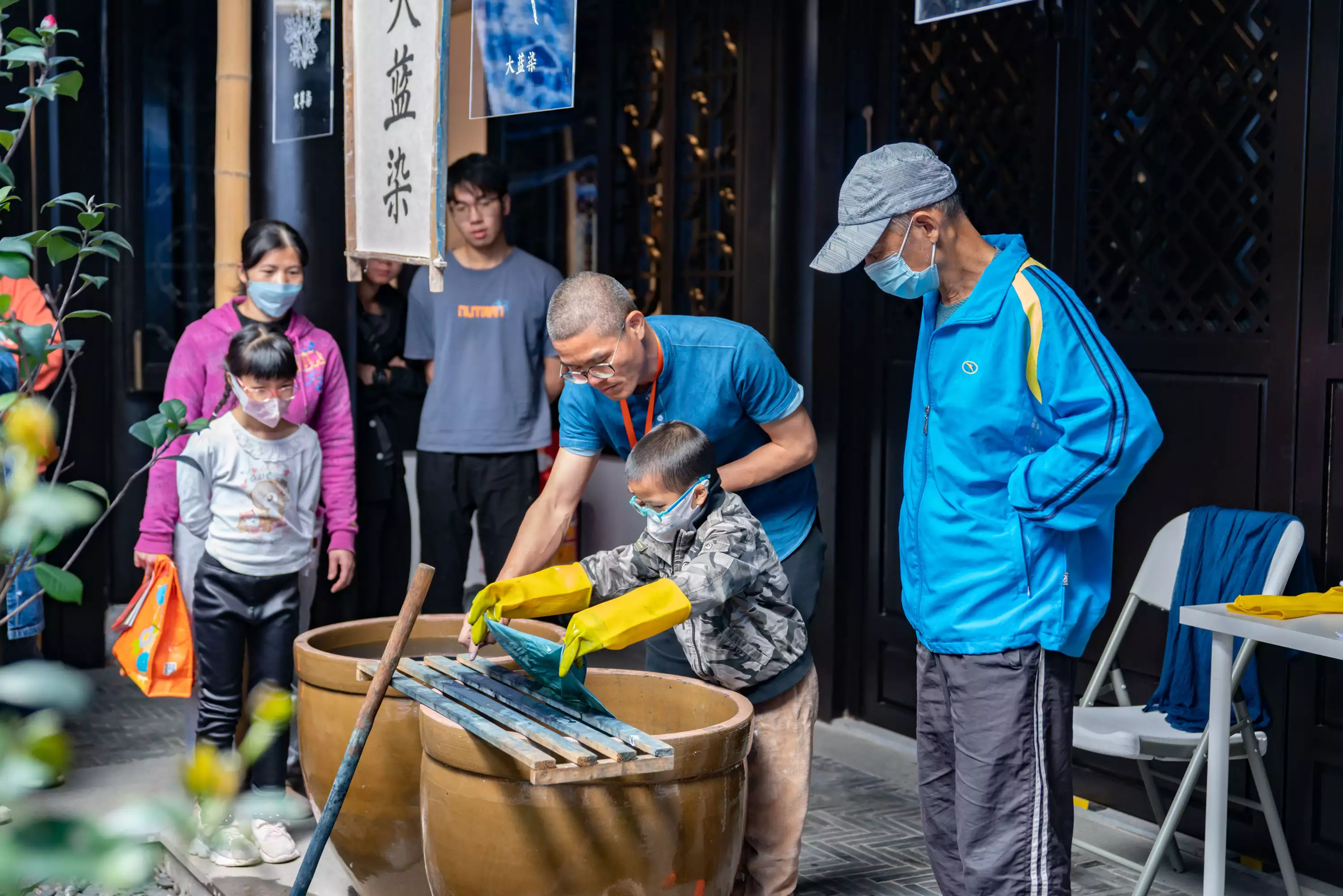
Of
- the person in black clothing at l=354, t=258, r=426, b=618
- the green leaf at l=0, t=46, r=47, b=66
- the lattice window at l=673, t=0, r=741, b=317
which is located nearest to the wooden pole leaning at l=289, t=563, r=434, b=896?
the green leaf at l=0, t=46, r=47, b=66

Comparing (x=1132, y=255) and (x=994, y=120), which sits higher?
(x=994, y=120)

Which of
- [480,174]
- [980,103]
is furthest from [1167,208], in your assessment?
[480,174]

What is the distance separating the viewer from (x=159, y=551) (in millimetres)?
3988

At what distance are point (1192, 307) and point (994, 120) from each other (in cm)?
100

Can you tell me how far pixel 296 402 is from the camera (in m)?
4.12

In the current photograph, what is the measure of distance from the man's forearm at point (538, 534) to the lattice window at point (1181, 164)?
6.15 feet

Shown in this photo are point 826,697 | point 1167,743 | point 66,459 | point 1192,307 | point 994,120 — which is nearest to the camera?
point 1167,743

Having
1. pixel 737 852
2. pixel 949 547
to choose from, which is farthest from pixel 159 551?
pixel 949 547

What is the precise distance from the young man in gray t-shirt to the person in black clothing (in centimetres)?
11

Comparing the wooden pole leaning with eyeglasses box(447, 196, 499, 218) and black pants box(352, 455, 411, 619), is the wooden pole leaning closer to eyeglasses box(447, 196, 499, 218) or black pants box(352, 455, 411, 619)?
black pants box(352, 455, 411, 619)

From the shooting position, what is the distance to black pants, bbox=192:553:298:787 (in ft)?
12.5

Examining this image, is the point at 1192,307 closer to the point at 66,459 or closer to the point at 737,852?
the point at 737,852

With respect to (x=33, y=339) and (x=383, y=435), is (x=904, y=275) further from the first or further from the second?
(x=383, y=435)

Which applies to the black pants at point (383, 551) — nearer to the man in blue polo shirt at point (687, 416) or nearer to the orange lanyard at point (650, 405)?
the man in blue polo shirt at point (687, 416)
